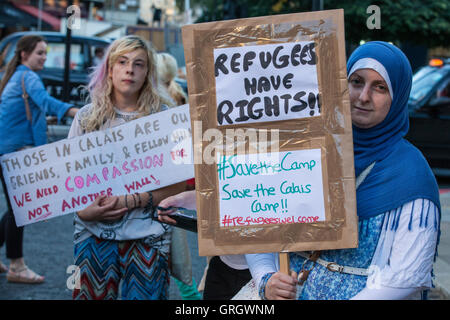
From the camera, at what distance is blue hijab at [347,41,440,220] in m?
2.09

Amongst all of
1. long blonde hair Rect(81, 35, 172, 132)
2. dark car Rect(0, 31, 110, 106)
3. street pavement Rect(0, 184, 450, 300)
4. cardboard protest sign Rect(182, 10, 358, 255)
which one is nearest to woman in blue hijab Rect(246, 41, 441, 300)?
cardboard protest sign Rect(182, 10, 358, 255)

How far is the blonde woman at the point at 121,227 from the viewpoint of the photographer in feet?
10.9

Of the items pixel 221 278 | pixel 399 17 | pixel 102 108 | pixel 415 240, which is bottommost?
pixel 221 278

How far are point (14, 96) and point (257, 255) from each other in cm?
376

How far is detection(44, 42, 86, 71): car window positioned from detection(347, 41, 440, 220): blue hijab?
12819mm

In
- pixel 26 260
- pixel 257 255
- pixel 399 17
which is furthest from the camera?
pixel 399 17

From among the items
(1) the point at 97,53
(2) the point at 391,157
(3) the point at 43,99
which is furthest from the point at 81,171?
(1) the point at 97,53

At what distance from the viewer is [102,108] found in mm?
3354

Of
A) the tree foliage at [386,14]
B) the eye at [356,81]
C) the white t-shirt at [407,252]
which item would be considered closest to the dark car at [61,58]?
the tree foliage at [386,14]

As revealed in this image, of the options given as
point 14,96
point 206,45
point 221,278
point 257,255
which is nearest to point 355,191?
point 257,255

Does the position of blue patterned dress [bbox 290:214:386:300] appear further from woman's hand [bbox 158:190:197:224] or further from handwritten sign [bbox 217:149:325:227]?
woman's hand [bbox 158:190:197:224]

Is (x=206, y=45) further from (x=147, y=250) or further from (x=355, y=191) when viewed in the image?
(x=147, y=250)

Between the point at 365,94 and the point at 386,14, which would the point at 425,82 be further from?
the point at 365,94

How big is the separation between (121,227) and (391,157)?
1603 mm
